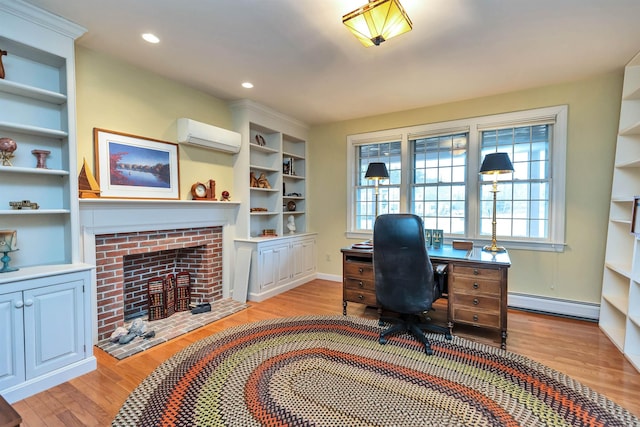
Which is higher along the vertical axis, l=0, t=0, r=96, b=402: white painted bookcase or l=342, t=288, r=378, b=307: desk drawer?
l=0, t=0, r=96, b=402: white painted bookcase

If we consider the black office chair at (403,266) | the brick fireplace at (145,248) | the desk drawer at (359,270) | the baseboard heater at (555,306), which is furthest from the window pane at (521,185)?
the brick fireplace at (145,248)

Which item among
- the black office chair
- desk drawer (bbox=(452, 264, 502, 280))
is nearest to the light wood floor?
desk drawer (bbox=(452, 264, 502, 280))

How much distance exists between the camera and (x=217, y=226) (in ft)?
12.5

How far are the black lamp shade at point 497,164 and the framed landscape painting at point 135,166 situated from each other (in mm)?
3320

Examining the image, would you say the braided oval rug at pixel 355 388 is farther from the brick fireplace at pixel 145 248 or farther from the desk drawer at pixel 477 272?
the brick fireplace at pixel 145 248

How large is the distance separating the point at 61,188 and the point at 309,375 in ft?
8.20

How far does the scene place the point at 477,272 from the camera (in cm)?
263

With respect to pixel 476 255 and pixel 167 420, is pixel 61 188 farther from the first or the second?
pixel 476 255

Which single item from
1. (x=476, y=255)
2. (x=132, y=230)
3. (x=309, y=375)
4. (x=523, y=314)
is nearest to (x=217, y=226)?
(x=132, y=230)

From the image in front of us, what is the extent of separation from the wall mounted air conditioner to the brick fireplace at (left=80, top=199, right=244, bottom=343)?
2.28 ft

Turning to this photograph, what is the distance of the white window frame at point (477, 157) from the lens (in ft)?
11.0

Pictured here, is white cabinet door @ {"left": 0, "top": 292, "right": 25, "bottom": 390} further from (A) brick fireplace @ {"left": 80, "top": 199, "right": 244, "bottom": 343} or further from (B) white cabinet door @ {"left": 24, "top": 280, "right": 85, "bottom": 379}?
(A) brick fireplace @ {"left": 80, "top": 199, "right": 244, "bottom": 343}

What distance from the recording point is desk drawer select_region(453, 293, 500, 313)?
258 centimetres

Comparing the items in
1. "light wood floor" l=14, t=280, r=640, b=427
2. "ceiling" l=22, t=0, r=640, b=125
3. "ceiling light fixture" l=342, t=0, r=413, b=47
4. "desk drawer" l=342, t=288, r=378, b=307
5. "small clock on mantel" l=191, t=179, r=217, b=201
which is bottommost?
"light wood floor" l=14, t=280, r=640, b=427
